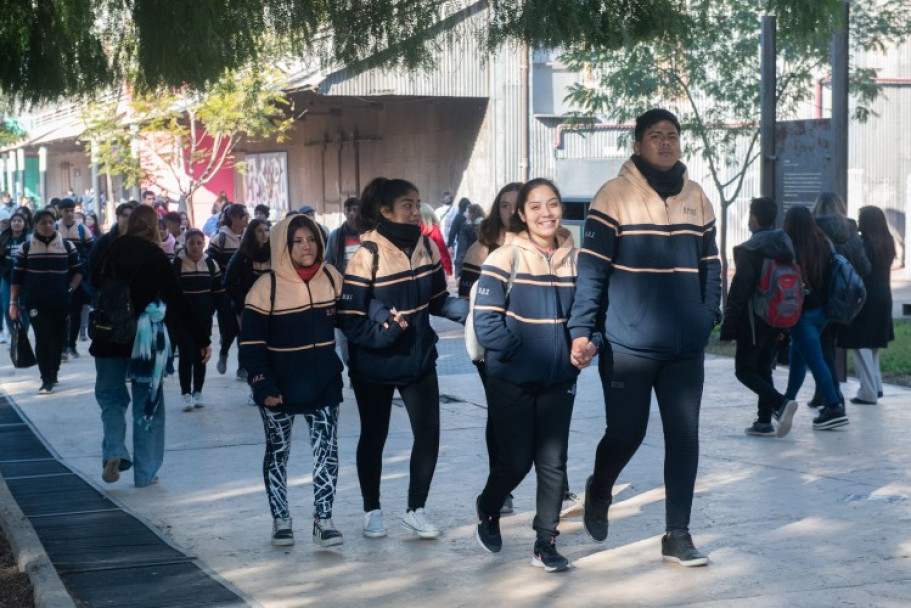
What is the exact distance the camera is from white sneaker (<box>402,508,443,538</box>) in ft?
21.2

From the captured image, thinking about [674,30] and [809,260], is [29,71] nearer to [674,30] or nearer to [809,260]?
[674,30]

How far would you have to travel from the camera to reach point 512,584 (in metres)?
5.72

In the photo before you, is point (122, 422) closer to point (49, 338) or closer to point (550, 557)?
point (550, 557)

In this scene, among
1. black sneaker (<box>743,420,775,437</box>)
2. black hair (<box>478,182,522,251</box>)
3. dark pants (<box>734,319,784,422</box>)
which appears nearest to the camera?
black hair (<box>478,182,522,251</box>)

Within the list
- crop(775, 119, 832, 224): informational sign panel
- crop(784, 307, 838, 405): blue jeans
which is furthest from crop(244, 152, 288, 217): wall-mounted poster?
crop(784, 307, 838, 405): blue jeans

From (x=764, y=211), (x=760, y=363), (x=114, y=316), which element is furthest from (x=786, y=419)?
(x=114, y=316)

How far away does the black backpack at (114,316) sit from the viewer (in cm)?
768

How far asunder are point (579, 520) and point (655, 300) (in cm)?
156

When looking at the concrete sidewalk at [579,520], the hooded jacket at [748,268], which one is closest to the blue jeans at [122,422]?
the concrete sidewalk at [579,520]

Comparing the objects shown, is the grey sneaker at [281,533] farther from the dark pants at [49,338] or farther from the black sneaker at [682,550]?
the dark pants at [49,338]

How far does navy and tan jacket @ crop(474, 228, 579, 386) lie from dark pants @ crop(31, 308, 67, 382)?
7181mm

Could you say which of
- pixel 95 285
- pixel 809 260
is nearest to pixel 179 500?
pixel 95 285

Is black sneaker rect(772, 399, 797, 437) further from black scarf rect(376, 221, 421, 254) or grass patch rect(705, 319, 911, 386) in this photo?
black scarf rect(376, 221, 421, 254)

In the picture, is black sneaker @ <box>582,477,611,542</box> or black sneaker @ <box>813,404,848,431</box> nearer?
black sneaker @ <box>582,477,611,542</box>
